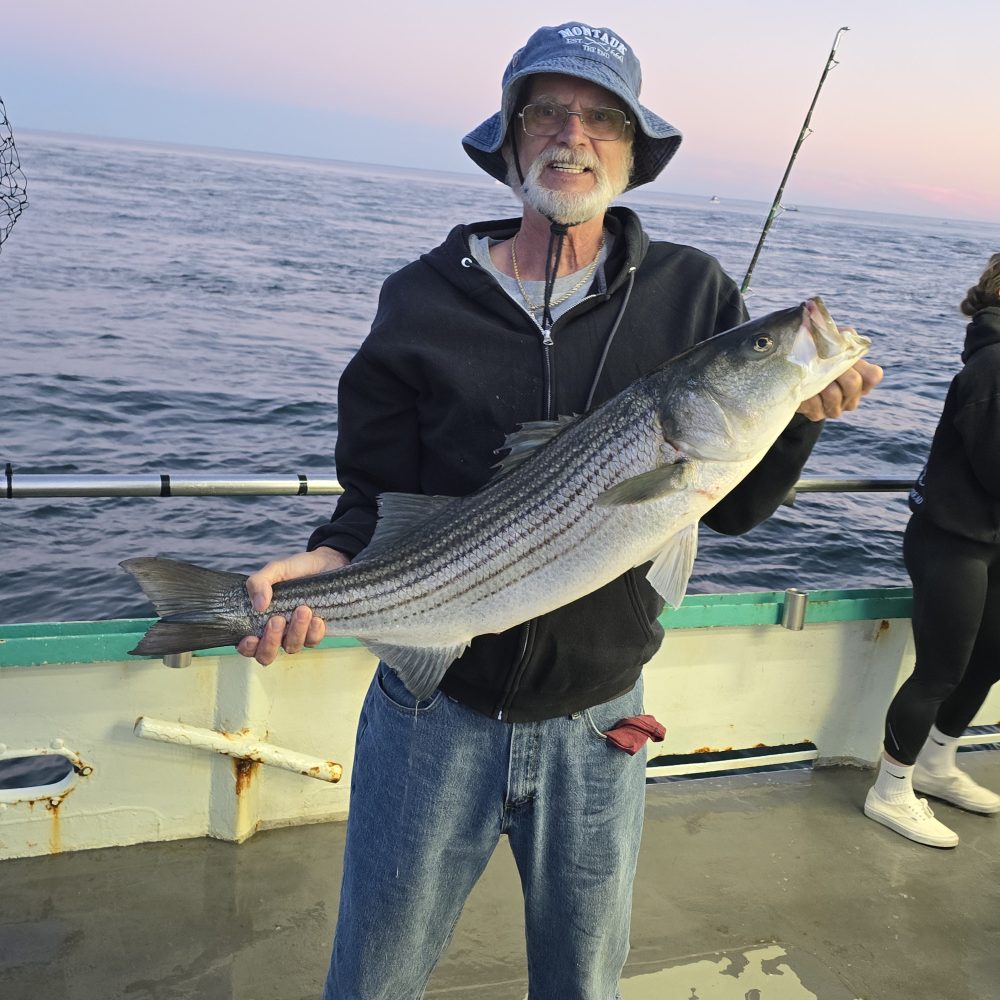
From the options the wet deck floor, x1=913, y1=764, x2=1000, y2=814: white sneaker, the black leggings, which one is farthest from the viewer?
x1=913, y1=764, x2=1000, y2=814: white sneaker

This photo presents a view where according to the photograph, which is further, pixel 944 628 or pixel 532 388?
pixel 944 628

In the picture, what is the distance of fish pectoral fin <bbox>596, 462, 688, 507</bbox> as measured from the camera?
2.41 metres

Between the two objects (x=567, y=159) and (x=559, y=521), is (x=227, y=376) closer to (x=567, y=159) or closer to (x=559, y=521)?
(x=567, y=159)

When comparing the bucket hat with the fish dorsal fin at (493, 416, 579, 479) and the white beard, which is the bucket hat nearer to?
the white beard

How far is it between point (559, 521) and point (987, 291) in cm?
305

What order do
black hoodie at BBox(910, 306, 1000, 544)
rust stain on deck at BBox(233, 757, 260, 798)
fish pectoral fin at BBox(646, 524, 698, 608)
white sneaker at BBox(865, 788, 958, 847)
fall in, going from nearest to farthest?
fish pectoral fin at BBox(646, 524, 698, 608) → rust stain on deck at BBox(233, 757, 260, 798) → black hoodie at BBox(910, 306, 1000, 544) → white sneaker at BBox(865, 788, 958, 847)

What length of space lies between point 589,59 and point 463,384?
2.83 feet

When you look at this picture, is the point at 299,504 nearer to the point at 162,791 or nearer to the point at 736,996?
the point at 162,791

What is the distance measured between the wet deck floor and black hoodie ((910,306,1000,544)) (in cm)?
144

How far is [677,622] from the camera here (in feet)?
14.5

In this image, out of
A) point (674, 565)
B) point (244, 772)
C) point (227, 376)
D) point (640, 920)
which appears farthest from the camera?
point (227, 376)

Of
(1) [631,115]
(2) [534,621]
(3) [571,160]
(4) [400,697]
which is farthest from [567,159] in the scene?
(4) [400,697]

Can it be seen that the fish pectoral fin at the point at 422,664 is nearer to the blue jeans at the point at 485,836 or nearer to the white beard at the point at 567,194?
the blue jeans at the point at 485,836

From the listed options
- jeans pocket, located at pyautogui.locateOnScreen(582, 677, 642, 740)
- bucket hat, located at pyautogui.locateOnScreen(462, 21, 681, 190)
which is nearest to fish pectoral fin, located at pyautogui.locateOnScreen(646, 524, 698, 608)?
jeans pocket, located at pyautogui.locateOnScreen(582, 677, 642, 740)
